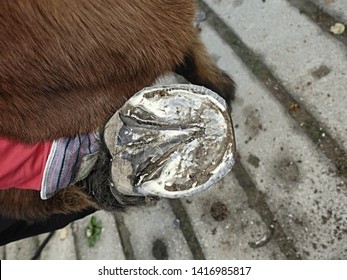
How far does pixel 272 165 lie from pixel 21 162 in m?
0.81

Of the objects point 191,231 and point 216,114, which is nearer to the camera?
point 216,114

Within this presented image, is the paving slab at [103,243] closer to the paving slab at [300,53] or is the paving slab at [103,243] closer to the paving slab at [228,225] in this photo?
the paving slab at [228,225]

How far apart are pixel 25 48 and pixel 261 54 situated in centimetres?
100

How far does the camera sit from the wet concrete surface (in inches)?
49.9

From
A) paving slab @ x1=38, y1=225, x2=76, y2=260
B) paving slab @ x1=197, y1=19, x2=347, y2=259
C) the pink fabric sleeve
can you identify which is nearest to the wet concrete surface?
paving slab @ x1=197, y1=19, x2=347, y2=259

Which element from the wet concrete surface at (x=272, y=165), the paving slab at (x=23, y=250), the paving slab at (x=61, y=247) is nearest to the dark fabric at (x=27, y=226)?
the wet concrete surface at (x=272, y=165)

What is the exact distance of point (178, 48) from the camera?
34.0 inches

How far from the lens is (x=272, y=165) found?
1.38m

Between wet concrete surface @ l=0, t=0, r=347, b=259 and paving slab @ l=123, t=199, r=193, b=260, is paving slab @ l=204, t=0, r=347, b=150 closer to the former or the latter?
wet concrete surface @ l=0, t=0, r=347, b=259

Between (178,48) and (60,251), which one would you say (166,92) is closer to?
(178,48)

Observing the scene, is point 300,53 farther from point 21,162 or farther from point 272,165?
point 21,162

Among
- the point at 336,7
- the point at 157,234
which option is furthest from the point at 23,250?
the point at 336,7
